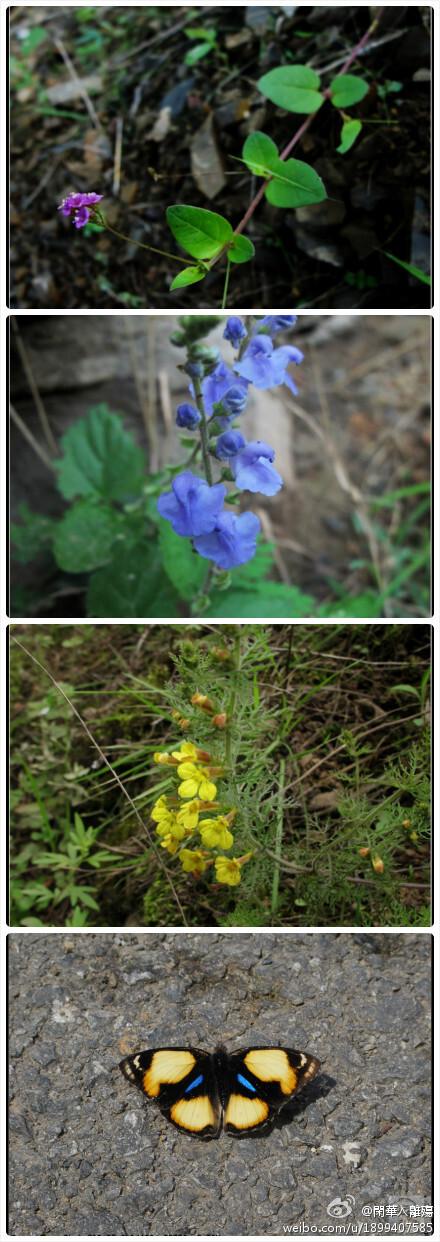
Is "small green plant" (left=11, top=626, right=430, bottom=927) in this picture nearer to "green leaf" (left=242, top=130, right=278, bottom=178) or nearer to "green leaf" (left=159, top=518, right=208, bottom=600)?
"green leaf" (left=159, top=518, right=208, bottom=600)

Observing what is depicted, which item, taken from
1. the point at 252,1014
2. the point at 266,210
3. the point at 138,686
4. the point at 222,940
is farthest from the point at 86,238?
the point at 252,1014

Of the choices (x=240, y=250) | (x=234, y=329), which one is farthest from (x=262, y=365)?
(x=240, y=250)

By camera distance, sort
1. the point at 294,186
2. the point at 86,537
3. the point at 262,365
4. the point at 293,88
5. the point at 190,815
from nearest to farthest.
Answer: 1. the point at 190,815
2. the point at 262,365
3. the point at 294,186
4. the point at 293,88
5. the point at 86,537

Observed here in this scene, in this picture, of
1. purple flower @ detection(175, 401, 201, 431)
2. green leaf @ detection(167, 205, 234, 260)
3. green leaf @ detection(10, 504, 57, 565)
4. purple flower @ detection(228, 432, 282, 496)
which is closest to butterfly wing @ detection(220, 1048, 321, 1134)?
purple flower @ detection(228, 432, 282, 496)

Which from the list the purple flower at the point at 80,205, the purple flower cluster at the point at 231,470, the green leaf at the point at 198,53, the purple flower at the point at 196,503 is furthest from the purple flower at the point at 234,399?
the green leaf at the point at 198,53

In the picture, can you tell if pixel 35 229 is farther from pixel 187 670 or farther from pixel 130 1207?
pixel 130 1207

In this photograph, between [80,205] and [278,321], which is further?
[278,321]

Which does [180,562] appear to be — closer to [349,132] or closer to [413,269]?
[413,269]
